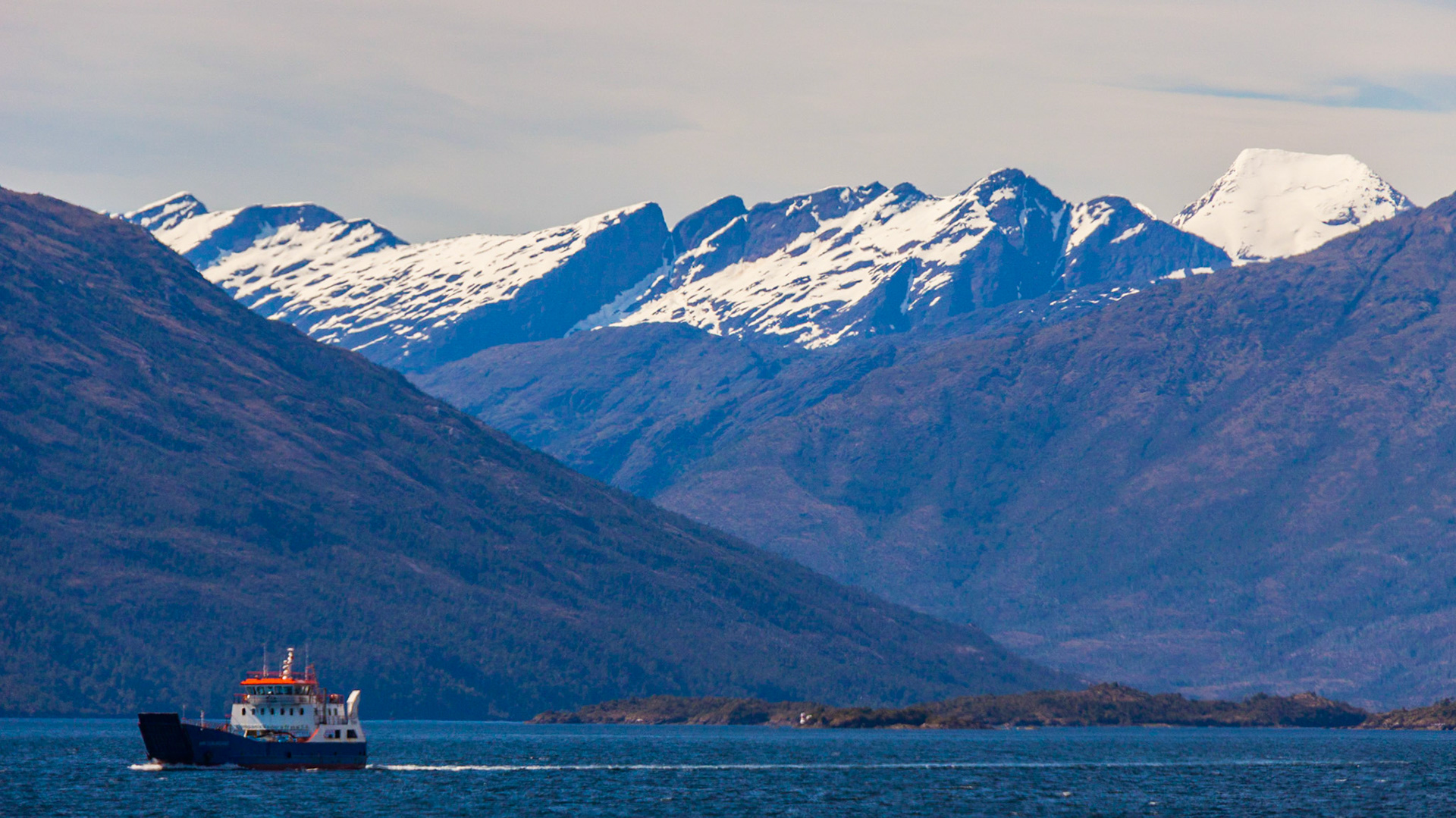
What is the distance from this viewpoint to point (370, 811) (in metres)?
194

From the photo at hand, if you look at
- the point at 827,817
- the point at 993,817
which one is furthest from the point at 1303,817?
the point at 827,817

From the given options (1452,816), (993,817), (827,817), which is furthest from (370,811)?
(1452,816)

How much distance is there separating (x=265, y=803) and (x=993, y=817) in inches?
2714

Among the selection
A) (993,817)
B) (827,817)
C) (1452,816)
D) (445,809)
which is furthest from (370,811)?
(1452,816)

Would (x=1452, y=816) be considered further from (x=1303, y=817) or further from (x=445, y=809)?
(x=445, y=809)

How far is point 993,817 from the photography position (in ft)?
656

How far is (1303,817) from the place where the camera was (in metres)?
200

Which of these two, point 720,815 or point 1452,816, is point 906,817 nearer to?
point 720,815

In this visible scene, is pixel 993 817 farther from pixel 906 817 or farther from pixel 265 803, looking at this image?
pixel 265 803

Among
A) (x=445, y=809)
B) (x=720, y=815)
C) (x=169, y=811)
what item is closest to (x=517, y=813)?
(x=445, y=809)

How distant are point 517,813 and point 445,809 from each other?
695 centimetres

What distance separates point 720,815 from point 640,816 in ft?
25.4

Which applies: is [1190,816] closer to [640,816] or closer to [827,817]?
[827,817]

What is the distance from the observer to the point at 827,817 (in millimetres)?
197375
